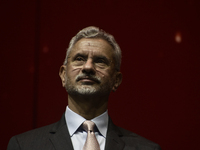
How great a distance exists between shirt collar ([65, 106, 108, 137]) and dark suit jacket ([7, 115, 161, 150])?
3 cm

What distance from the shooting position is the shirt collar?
1709 mm

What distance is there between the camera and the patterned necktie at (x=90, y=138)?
1.59 meters

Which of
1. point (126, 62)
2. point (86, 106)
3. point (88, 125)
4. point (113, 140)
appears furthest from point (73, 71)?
point (126, 62)

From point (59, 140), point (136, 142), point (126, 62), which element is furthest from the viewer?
point (126, 62)

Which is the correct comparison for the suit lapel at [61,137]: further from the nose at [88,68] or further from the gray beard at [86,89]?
the nose at [88,68]

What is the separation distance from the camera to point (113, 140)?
169cm

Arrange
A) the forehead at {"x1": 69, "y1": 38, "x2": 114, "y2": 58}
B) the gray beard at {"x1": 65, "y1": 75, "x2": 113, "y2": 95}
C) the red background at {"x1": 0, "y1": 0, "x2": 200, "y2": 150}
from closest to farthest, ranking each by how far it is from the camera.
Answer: the gray beard at {"x1": 65, "y1": 75, "x2": 113, "y2": 95}
the forehead at {"x1": 69, "y1": 38, "x2": 114, "y2": 58}
the red background at {"x1": 0, "y1": 0, "x2": 200, "y2": 150}

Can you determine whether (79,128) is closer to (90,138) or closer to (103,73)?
(90,138)

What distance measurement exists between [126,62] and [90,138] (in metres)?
0.87

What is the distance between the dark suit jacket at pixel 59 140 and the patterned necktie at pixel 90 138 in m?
0.07

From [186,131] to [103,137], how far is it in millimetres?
793

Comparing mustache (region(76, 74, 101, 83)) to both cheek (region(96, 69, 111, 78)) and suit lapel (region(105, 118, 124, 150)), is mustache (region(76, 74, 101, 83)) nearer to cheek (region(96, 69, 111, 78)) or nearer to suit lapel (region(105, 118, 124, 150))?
cheek (region(96, 69, 111, 78))

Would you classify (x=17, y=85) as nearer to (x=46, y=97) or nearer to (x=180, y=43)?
(x=46, y=97)

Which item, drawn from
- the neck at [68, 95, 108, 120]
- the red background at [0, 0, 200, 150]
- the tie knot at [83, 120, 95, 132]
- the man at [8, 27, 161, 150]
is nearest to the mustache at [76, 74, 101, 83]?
the man at [8, 27, 161, 150]
